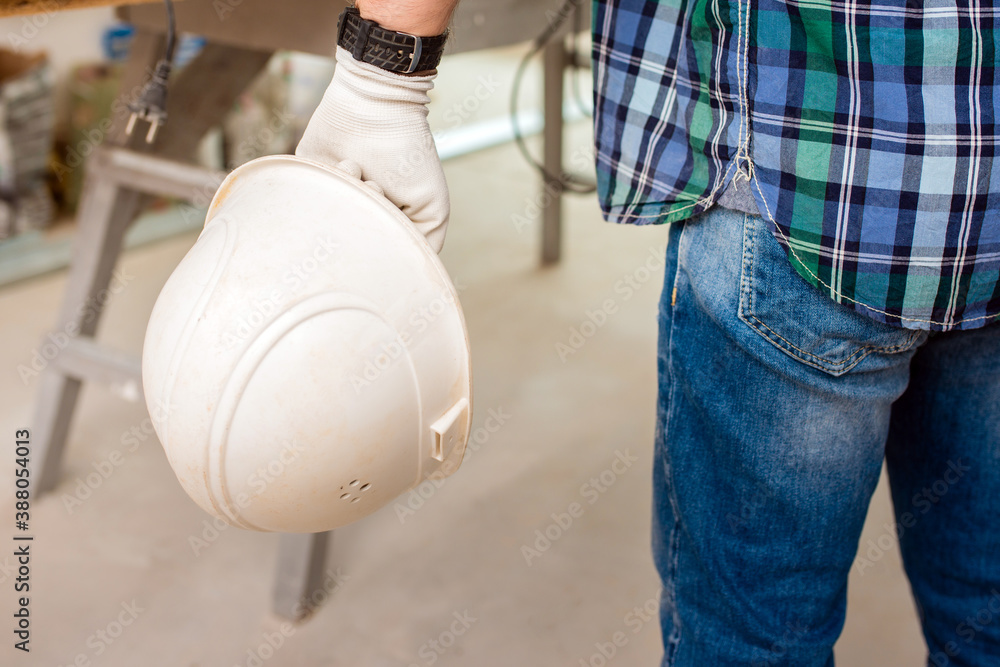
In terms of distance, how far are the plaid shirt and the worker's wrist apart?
0.19 meters

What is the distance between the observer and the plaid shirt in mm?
535

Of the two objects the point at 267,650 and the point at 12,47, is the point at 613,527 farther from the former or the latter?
the point at 12,47

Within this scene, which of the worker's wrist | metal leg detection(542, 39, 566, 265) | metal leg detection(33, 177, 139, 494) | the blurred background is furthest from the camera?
metal leg detection(542, 39, 566, 265)

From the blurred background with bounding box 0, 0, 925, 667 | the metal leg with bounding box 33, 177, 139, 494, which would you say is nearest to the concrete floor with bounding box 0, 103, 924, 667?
the blurred background with bounding box 0, 0, 925, 667

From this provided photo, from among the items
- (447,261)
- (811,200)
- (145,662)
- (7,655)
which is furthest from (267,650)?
(447,261)

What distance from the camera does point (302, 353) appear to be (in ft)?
1.94

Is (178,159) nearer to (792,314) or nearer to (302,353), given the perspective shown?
(302,353)

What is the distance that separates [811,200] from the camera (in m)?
0.57

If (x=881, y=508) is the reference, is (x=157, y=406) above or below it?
above

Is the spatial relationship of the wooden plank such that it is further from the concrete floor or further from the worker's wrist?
the concrete floor

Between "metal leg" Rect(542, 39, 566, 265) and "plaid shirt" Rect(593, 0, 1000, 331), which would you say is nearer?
"plaid shirt" Rect(593, 0, 1000, 331)

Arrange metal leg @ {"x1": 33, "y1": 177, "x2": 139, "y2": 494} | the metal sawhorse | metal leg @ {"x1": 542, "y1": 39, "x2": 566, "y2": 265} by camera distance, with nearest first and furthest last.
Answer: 1. the metal sawhorse
2. metal leg @ {"x1": 33, "y1": 177, "x2": 139, "y2": 494}
3. metal leg @ {"x1": 542, "y1": 39, "x2": 566, "y2": 265}

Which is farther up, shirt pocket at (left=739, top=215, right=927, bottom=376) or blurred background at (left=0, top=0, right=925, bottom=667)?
shirt pocket at (left=739, top=215, right=927, bottom=376)

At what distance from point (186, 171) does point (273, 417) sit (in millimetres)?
808
